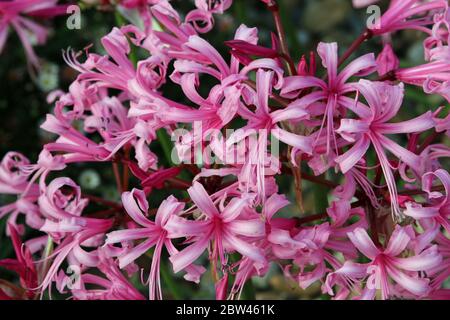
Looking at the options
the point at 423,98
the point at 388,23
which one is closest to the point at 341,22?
the point at 423,98

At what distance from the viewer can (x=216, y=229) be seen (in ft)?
2.36

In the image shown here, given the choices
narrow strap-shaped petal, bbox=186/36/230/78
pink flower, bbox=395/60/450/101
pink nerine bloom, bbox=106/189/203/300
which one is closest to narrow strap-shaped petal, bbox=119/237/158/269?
pink nerine bloom, bbox=106/189/203/300

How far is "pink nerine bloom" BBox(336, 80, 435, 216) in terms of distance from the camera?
68 centimetres

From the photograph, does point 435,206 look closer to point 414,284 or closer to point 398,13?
point 414,284

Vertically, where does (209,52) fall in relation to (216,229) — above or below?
above

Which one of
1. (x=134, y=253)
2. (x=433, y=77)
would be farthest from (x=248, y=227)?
(x=433, y=77)

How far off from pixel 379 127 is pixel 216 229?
195mm

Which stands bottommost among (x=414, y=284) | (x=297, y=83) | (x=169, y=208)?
(x=414, y=284)

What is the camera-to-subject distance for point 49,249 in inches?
34.3

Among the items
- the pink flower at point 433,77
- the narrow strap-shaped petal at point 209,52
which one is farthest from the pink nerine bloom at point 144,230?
the pink flower at point 433,77

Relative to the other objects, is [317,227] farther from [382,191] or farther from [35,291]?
A: [35,291]

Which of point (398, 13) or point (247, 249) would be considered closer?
point (247, 249)

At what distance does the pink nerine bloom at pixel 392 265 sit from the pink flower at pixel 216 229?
10cm

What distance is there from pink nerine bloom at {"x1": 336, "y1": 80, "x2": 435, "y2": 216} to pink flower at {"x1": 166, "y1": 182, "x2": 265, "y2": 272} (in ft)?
0.35
